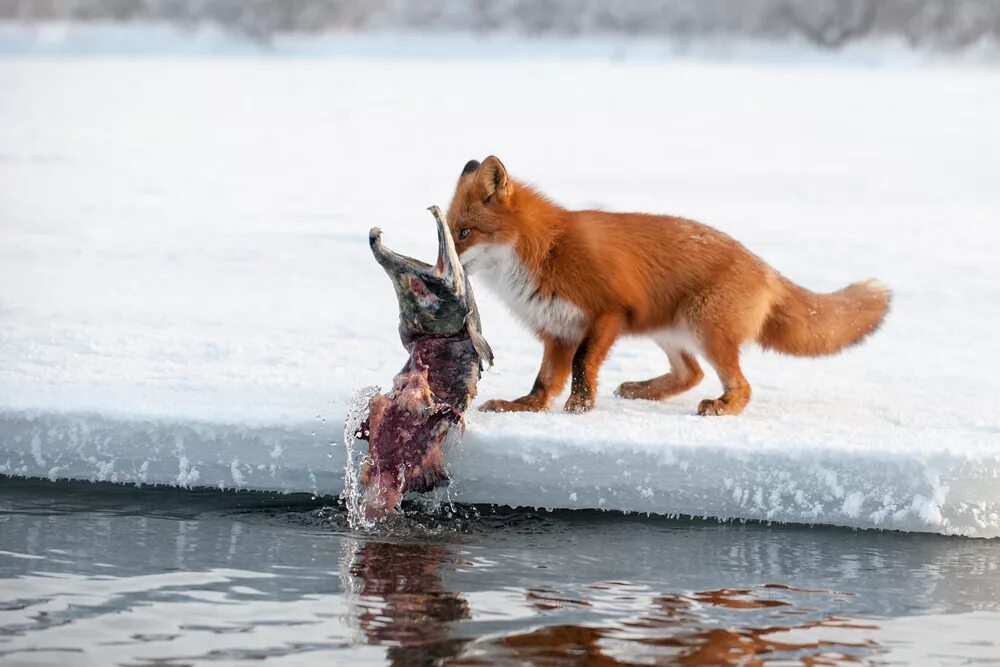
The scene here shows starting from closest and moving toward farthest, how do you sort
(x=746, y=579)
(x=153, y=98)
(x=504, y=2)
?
(x=746, y=579) → (x=153, y=98) → (x=504, y=2)

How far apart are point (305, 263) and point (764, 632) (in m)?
6.67

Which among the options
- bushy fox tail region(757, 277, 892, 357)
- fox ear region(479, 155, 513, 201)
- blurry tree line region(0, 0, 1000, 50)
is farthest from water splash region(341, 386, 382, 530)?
blurry tree line region(0, 0, 1000, 50)

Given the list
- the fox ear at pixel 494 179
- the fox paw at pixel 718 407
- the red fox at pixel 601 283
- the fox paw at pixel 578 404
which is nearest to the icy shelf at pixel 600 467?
the fox paw at pixel 578 404

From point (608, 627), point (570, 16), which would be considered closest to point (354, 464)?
point (608, 627)

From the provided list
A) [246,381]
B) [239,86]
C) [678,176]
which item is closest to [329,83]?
[239,86]

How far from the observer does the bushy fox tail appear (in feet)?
19.9

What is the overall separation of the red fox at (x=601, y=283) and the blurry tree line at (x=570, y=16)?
17699 millimetres

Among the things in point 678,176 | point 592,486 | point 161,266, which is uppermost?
point 678,176

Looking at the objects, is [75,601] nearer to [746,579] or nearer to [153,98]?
[746,579]

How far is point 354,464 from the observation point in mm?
5199

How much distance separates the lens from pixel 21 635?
3852 millimetres

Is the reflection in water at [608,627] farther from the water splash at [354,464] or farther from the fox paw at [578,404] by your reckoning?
the fox paw at [578,404]

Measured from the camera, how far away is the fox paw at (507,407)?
5.72 metres

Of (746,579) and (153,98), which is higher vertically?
(153,98)
